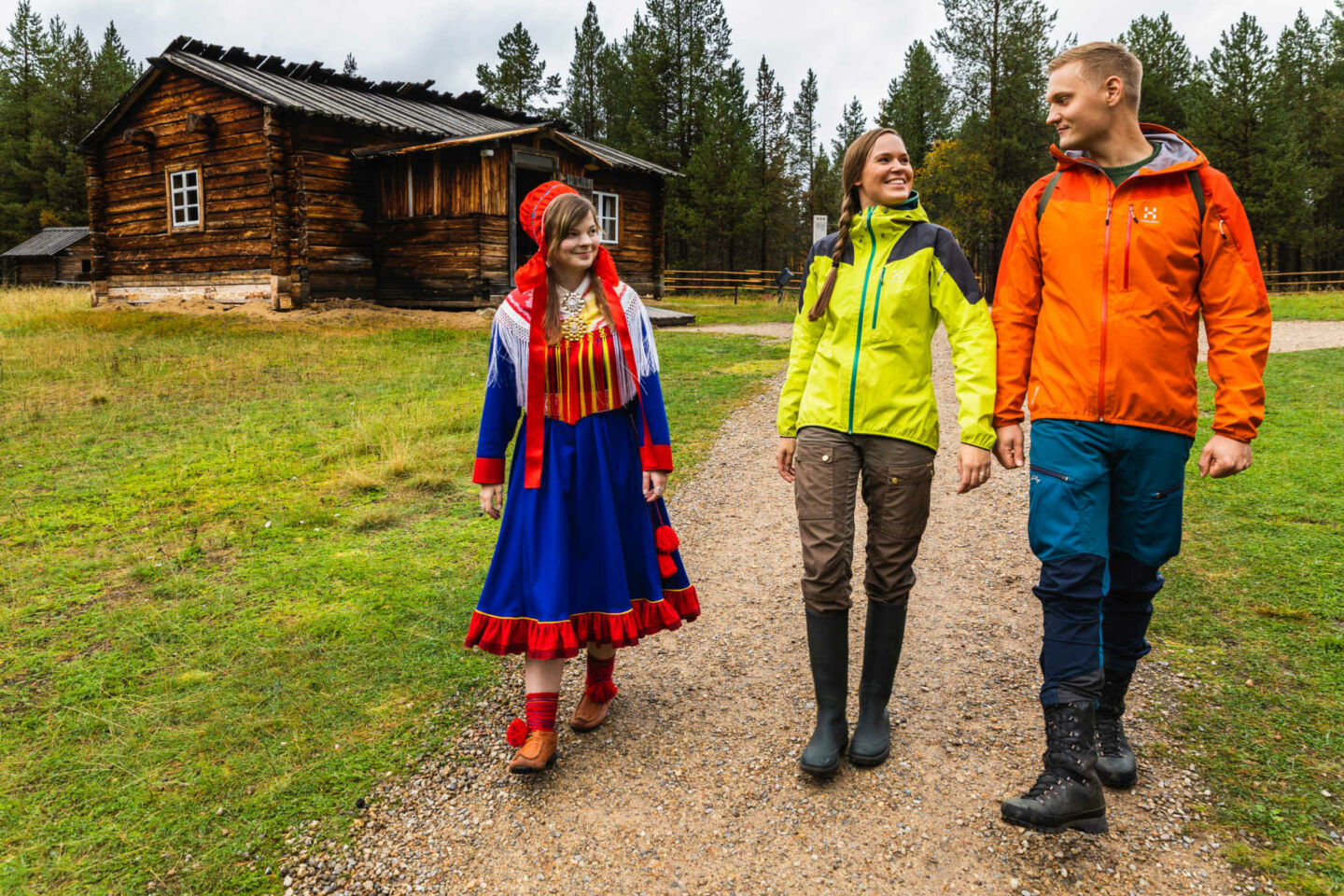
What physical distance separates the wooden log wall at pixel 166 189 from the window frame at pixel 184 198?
0.06 m

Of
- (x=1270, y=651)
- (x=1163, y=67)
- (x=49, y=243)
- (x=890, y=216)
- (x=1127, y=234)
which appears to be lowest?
(x=1270, y=651)

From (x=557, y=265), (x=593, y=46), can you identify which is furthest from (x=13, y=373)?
(x=593, y=46)

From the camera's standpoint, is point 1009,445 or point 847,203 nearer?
point 1009,445

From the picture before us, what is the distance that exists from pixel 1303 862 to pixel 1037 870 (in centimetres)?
72

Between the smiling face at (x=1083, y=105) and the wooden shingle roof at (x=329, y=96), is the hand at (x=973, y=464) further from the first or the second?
the wooden shingle roof at (x=329, y=96)

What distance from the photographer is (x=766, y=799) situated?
2719 millimetres

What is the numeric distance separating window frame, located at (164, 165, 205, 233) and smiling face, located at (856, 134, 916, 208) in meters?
19.3

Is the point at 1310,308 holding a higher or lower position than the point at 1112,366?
higher

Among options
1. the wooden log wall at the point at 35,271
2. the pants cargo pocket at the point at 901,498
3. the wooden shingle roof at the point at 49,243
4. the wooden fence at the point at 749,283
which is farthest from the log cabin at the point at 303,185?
the wooden log wall at the point at 35,271

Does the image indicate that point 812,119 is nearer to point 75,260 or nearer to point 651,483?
point 75,260

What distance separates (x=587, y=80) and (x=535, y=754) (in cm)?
4905

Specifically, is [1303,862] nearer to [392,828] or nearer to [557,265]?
[392,828]

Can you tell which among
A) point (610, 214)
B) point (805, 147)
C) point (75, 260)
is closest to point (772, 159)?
point (805, 147)

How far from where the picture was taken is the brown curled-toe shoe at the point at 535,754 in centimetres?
282
